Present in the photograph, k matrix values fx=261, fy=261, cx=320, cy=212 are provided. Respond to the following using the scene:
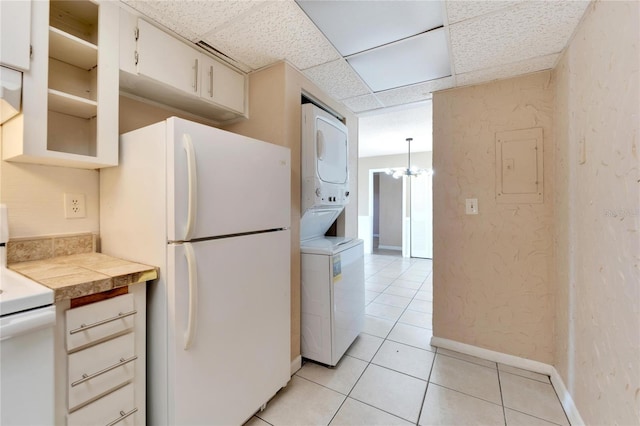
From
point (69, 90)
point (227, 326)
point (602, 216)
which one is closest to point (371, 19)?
point (602, 216)

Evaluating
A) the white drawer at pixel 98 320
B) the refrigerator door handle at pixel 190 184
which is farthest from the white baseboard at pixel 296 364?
the refrigerator door handle at pixel 190 184

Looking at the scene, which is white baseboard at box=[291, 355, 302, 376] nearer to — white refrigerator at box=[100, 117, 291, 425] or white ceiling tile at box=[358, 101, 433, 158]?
white refrigerator at box=[100, 117, 291, 425]

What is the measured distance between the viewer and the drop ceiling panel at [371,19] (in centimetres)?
138

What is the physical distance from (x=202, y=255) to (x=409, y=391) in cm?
164

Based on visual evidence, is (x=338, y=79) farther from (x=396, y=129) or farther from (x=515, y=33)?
(x=396, y=129)

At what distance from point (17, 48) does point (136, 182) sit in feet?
2.12

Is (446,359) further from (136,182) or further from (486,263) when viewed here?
(136,182)

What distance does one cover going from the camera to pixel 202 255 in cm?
121

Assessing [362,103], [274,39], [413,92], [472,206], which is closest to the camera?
[274,39]

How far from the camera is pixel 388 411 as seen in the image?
5.24ft

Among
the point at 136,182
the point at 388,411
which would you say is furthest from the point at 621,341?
the point at 136,182

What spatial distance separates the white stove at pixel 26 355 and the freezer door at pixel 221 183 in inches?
17.6

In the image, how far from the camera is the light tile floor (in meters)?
1.55

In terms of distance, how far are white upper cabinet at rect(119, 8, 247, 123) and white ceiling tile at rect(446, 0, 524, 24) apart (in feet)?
4.77
